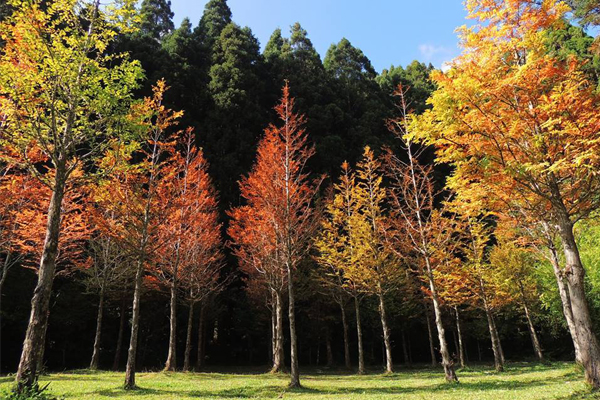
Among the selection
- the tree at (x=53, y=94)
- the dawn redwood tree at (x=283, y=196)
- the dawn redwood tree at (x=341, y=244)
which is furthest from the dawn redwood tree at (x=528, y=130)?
the dawn redwood tree at (x=341, y=244)

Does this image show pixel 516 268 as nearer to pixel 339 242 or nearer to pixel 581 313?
pixel 339 242

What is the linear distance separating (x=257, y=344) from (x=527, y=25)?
31.4 metres

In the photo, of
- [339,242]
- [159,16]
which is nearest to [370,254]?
[339,242]

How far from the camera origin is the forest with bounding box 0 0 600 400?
7.44 m

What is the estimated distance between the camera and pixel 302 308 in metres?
28.8

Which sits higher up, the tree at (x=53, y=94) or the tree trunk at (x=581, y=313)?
the tree at (x=53, y=94)

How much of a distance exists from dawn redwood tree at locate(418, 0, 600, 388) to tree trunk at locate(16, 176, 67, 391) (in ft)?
27.6

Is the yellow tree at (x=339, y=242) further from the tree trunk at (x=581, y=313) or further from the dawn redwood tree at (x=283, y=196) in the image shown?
the tree trunk at (x=581, y=313)

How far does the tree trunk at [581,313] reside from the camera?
23.4 feet

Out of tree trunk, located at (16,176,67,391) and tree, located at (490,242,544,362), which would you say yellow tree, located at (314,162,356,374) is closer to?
tree, located at (490,242,544,362)

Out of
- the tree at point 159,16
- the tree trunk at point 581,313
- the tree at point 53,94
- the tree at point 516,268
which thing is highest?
the tree at point 159,16

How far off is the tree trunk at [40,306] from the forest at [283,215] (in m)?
0.04

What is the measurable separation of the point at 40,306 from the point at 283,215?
7.93 m

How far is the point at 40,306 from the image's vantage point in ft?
22.4
